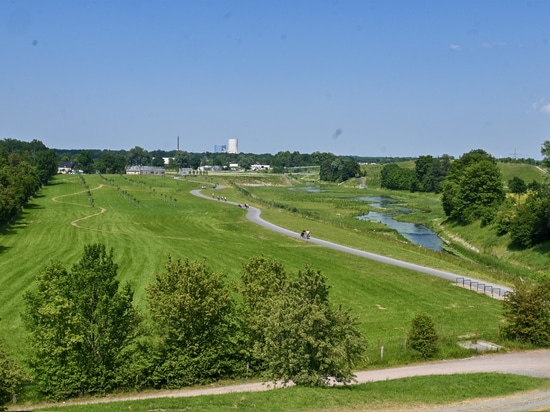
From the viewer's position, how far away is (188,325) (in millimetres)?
25500

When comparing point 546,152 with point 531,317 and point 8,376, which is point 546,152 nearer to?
point 531,317

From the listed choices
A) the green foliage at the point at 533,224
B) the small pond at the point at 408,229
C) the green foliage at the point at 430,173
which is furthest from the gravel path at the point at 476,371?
the green foliage at the point at 430,173

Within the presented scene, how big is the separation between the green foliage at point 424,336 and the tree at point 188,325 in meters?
10.5

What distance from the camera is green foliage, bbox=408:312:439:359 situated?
30375mm

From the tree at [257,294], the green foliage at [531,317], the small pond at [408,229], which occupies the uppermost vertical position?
the tree at [257,294]

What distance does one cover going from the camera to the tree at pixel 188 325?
82.7 feet

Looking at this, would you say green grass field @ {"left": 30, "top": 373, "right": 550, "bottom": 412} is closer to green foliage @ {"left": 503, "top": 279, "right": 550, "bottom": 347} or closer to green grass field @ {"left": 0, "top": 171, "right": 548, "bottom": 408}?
green grass field @ {"left": 0, "top": 171, "right": 548, "bottom": 408}

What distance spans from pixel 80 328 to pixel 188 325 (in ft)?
14.8

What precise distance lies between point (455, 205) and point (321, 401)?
77.1 meters

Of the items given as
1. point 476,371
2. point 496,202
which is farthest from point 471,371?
point 496,202

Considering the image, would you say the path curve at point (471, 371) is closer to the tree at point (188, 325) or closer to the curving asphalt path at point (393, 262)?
the tree at point (188, 325)

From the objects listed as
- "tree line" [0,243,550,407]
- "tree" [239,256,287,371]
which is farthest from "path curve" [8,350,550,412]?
"tree" [239,256,287,371]

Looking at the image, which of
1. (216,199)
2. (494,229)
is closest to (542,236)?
(494,229)

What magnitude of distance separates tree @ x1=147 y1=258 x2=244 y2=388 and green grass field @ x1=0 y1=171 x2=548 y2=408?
8039mm
